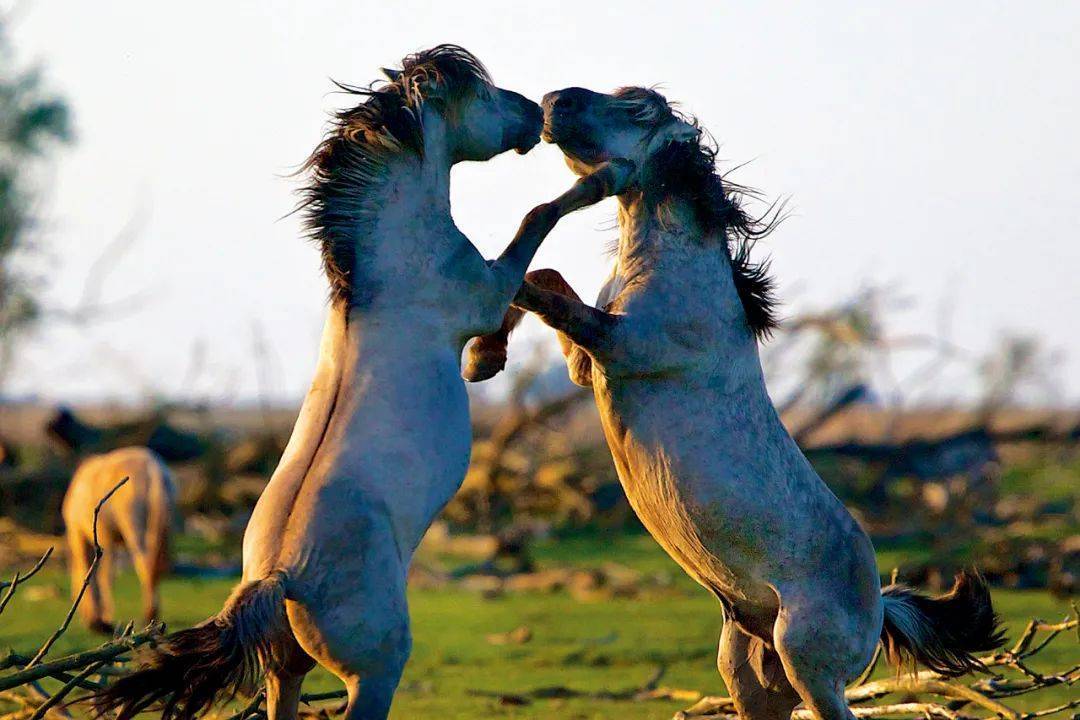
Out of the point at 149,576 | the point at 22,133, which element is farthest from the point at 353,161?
the point at 22,133

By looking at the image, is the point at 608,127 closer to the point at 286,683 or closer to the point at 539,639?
the point at 286,683

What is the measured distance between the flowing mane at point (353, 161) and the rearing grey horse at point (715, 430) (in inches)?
27.4

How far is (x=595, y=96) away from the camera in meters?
5.70

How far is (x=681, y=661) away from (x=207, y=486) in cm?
728

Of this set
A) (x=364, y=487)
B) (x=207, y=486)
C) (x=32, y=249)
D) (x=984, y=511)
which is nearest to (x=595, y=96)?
(x=364, y=487)

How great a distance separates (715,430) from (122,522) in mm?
7523

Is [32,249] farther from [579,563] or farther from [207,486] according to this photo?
[579,563]

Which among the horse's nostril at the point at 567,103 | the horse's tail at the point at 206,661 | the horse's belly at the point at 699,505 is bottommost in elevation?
the horse's tail at the point at 206,661

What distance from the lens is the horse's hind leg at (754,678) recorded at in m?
5.40

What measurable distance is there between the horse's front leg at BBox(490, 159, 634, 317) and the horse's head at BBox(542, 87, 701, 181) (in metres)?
0.13

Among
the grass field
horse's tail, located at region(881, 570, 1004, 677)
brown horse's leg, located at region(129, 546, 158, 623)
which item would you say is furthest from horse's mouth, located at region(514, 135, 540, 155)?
brown horse's leg, located at region(129, 546, 158, 623)

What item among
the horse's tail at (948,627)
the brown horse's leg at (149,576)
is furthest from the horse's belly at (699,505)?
the brown horse's leg at (149,576)

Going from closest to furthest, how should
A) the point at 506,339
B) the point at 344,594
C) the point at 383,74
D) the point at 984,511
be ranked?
the point at 344,594
the point at 383,74
the point at 506,339
the point at 984,511

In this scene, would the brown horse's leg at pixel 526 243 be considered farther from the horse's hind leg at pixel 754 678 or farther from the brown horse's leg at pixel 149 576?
the brown horse's leg at pixel 149 576
